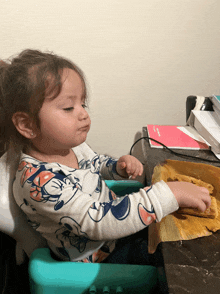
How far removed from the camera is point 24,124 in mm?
569

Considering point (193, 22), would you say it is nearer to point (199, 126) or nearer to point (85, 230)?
point (199, 126)

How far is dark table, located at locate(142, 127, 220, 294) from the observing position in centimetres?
35

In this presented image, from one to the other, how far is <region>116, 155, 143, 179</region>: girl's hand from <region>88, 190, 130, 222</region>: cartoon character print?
24 cm

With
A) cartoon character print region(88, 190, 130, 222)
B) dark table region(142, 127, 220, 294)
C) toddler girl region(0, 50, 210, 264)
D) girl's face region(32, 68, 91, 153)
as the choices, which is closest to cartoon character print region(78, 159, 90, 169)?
toddler girl region(0, 50, 210, 264)

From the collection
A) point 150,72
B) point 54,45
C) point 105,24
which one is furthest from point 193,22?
point 54,45

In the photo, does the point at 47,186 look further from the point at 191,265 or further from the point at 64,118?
the point at 191,265

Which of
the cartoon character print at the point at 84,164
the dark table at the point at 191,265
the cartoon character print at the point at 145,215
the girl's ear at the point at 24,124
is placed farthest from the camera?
the cartoon character print at the point at 84,164

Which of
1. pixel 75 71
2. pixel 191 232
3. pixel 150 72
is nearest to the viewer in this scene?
pixel 191 232

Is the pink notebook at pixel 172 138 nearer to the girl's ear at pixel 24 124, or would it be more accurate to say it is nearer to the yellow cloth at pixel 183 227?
the yellow cloth at pixel 183 227

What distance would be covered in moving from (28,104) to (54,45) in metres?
0.50

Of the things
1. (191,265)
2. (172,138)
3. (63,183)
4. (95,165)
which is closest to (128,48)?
(172,138)

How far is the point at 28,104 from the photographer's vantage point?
54 centimetres

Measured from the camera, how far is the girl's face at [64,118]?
544 mm

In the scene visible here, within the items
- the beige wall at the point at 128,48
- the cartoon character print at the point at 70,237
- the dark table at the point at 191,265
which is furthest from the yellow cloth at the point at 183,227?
the beige wall at the point at 128,48
